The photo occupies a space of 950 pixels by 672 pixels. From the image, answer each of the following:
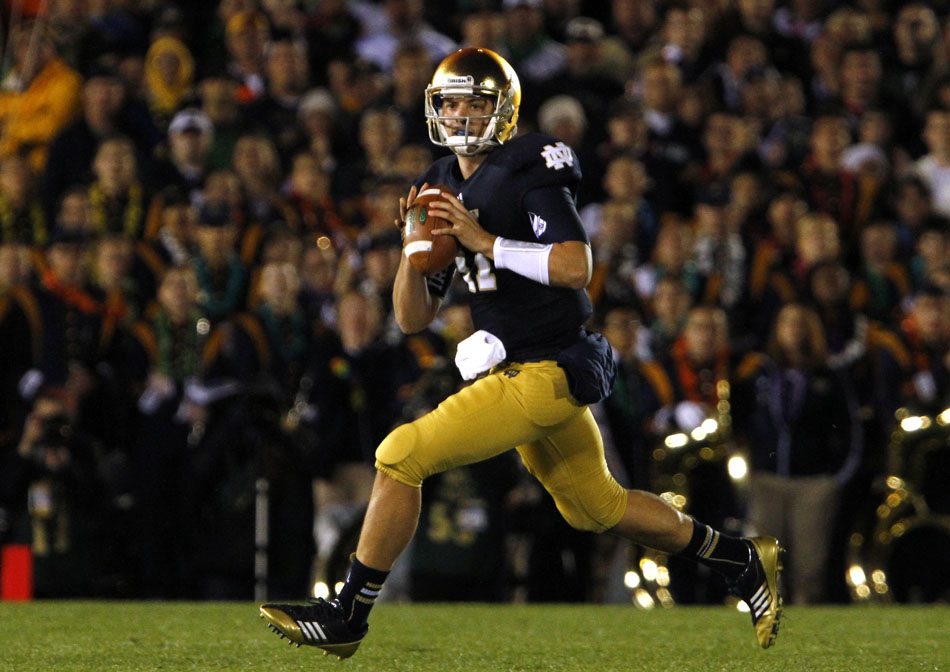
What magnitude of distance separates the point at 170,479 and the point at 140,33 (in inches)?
152

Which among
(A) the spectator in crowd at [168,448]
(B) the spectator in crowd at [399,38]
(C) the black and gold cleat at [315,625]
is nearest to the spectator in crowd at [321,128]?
(B) the spectator in crowd at [399,38]

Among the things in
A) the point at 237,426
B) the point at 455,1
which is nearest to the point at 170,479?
the point at 237,426

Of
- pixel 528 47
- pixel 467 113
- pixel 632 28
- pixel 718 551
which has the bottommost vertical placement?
pixel 718 551

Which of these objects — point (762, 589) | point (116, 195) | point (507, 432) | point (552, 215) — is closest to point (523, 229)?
point (552, 215)

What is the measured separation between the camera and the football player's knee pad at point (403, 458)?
14.6 ft

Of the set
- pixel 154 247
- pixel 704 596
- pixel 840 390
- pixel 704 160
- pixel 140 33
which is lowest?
pixel 704 596

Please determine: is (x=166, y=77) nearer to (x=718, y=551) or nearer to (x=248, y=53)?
(x=248, y=53)

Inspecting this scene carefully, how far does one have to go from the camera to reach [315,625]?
443cm

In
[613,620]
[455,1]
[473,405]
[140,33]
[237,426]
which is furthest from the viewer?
[455,1]

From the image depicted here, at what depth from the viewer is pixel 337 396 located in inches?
319

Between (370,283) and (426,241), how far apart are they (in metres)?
4.07

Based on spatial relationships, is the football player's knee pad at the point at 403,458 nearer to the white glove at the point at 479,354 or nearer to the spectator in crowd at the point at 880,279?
the white glove at the point at 479,354

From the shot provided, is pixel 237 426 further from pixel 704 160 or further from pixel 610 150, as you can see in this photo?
pixel 704 160

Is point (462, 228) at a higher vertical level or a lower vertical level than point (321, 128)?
lower
